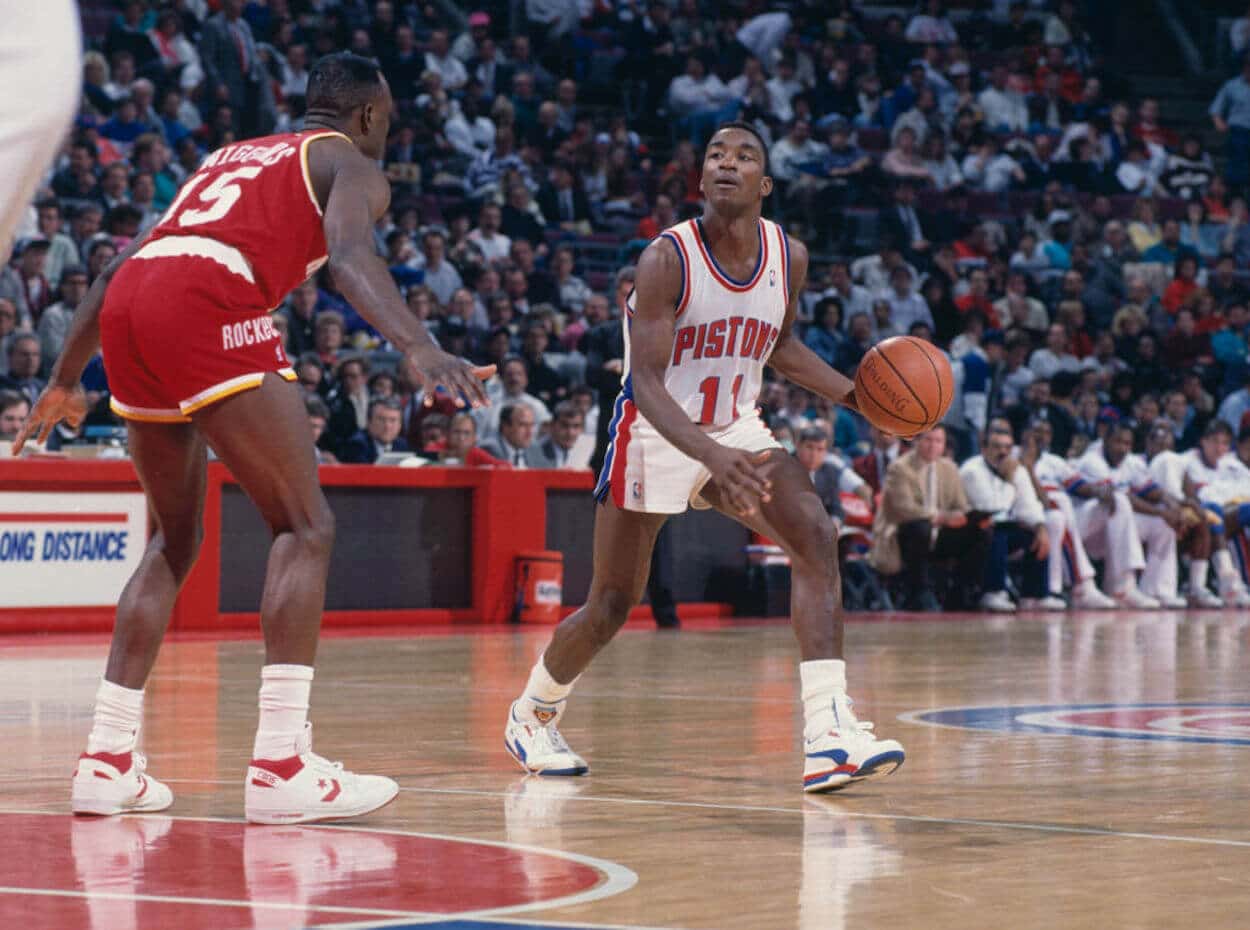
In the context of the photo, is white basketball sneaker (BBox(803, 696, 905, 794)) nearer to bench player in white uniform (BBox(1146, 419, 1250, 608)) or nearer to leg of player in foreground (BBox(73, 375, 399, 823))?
leg of player in foreground (BBox(73, 375, 399, 823))

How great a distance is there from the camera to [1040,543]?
1788 cm

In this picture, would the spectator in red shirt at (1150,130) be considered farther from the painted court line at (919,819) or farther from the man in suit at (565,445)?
the painted court line at (919,819)

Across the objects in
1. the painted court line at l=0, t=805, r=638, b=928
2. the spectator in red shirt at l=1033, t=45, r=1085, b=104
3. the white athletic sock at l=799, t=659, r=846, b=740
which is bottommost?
the painted court line at l=0, t=805, r=638, b=928

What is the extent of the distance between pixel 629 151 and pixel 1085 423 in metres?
5.57

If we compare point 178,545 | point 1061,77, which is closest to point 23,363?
point 178,545

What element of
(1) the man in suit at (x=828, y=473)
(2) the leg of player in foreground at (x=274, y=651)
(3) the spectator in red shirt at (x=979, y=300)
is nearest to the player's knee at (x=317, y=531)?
(2) the leg of player in foreground at (x=274, y=651)

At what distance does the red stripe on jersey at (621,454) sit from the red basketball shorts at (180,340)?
1362 mm

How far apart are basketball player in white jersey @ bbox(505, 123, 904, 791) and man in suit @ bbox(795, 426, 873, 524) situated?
30.7 feet

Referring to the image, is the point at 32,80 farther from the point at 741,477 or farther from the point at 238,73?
the point at 238,73

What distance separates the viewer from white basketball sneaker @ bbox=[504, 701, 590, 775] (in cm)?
636

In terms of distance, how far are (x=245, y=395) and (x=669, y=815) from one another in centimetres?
153

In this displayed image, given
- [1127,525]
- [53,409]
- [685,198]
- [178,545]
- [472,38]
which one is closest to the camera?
[178,545]

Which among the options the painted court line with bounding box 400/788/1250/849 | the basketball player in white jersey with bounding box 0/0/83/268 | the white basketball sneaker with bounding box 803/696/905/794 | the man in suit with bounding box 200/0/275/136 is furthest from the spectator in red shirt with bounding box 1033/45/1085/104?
the basketball player in white jersey with bounding box 0/0/83/268

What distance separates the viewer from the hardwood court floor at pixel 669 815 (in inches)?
161
